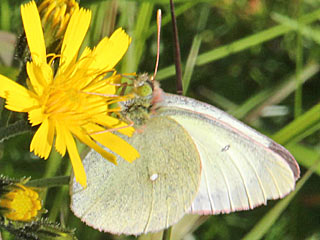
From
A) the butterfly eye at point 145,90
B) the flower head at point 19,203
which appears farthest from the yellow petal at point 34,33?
the flower head at point 19,203

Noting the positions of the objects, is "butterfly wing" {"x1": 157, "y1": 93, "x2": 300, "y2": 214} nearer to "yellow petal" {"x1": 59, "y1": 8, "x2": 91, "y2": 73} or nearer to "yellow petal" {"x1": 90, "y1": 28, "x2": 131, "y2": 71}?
"yellow petal" {"x1": 90, "y1": 28, "x2": 131, "y2": 71}

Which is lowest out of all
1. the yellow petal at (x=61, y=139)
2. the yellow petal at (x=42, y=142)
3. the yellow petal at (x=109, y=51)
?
the yellow petal at (x=61, y=139)

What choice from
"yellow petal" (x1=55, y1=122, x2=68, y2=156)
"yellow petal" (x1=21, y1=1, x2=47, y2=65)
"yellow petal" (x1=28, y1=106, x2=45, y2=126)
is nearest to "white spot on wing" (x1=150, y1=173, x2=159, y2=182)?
"yellow petal" (x1=55, y1=122, x2=68, y2=156)

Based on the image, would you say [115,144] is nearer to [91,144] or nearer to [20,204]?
[91,144]

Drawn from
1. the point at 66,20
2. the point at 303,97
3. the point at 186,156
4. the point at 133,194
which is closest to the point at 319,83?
the point at 303,97

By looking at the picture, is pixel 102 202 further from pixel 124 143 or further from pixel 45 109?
pixel 45 109

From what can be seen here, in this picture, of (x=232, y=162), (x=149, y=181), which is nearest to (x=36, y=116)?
(x=149, y=181)

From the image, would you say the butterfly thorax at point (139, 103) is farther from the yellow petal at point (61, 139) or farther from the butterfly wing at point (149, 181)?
the yellow petal at point (61, 139)

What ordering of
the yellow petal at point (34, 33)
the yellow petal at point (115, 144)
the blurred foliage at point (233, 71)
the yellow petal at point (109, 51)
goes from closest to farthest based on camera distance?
the yellow petal at point (34, 33)
the yellow petal at point (115, 144)
the yellow petal at point (109, 51)
the blurred foliage at point (233, 71)
